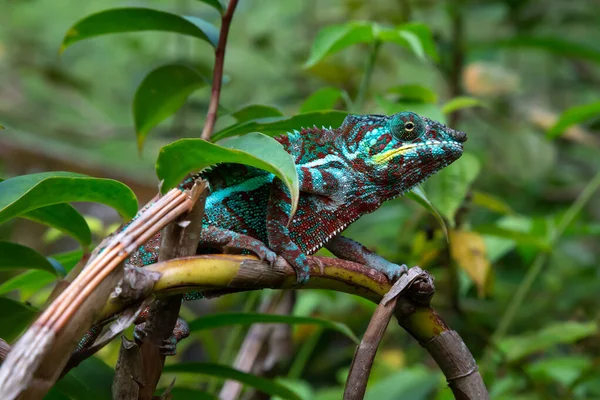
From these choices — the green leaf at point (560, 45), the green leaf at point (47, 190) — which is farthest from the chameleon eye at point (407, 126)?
the green leaf at point (560, 45)

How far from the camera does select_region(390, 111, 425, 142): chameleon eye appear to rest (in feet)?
3.55

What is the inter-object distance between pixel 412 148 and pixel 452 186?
1.22 feet

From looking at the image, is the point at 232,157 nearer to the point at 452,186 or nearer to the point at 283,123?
the point at 283,123

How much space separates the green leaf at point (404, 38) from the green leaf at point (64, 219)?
0.68 meters

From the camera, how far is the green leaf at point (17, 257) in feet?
3.04

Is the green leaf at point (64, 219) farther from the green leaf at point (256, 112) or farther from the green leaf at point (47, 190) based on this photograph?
the green leaf at point (256, 112)

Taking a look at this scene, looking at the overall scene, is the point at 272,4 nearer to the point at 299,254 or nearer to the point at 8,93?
the point at 8,93

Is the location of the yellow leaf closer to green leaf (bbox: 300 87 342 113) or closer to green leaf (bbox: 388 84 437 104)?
green leaf (bbox: 388 84 437 104)

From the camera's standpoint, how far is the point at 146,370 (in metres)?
0.76

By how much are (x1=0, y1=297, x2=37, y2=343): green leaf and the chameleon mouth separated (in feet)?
1.88

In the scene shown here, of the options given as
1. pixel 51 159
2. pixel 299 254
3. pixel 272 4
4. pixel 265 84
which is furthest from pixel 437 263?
pixel 272 4

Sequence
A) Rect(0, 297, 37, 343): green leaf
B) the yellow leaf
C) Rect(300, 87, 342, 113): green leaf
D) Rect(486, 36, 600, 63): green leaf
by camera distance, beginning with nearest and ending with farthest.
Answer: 1. Rect(0, 297, 37, 343): green leaf
2. Rect(300, 87, 342, 113): green leaf
3. the yellow leaf
4. Rect(486, 36, 600, 63): green leaf

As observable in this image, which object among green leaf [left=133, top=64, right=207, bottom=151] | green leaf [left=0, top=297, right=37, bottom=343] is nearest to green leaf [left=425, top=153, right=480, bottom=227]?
green leaf [left=133, top=64, right=207, bottom=151]

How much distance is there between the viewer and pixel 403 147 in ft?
3.58
